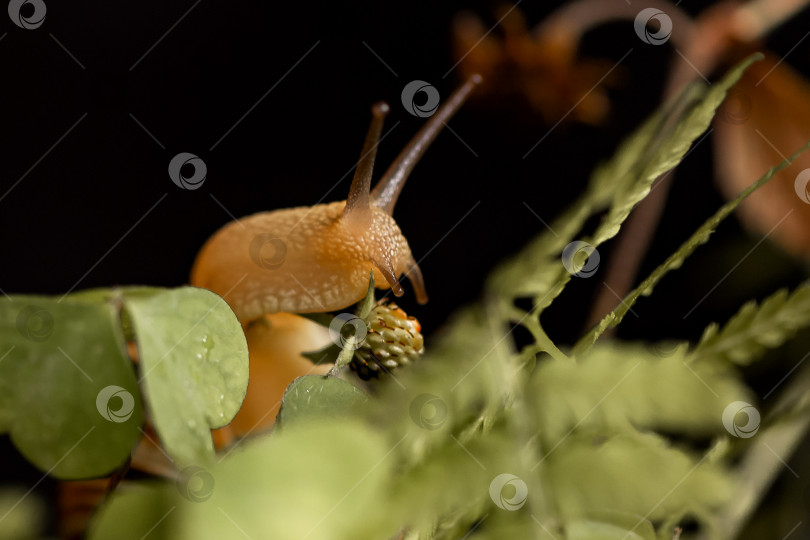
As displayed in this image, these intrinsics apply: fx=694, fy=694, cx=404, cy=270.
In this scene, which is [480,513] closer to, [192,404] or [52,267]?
[192,404]

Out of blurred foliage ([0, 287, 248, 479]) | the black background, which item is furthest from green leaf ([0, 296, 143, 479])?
the black background

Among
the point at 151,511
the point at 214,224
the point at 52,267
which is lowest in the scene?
the point at 52,267

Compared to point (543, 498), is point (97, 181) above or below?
below

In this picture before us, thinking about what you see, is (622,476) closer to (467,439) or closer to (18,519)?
(467,439)

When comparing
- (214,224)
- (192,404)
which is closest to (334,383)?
(192,404)

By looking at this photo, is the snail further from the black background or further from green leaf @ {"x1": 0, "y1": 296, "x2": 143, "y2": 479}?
the black background

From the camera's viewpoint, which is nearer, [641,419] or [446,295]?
[641,419]

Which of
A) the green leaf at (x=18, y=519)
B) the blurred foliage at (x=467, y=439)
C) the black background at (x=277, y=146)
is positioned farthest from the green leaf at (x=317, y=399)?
the black background at (x=277, y=146)
